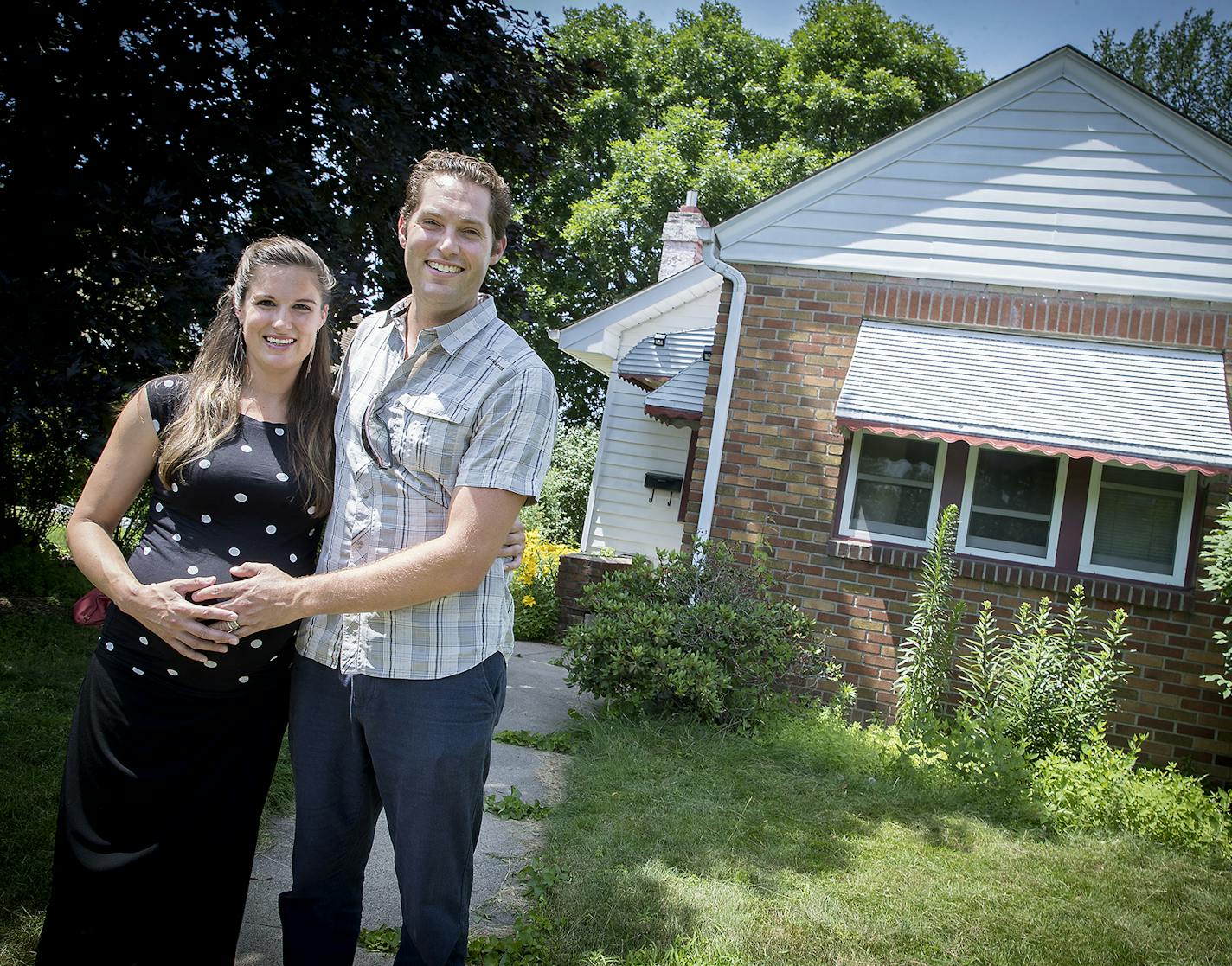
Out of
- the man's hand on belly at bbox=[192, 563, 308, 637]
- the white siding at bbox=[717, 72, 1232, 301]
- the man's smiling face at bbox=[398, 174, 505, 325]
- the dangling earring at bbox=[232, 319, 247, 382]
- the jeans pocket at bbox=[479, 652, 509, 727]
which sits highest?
the white siding at bbox=[717, 72, 1232, 301]

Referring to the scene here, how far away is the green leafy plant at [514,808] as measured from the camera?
426 centimetres

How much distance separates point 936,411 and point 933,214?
162 cm

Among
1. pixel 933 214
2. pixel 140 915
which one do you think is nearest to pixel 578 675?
pixel 140 915

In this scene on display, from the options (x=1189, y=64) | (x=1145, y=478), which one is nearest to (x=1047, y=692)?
(x=1145, y=478)

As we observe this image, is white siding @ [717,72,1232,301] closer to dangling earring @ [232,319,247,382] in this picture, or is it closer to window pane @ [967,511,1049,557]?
window pane @ [967,511,1049,557]

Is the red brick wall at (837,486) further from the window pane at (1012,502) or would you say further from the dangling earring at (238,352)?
the dangling earring at (238,352)

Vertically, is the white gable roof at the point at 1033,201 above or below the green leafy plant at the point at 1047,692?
above

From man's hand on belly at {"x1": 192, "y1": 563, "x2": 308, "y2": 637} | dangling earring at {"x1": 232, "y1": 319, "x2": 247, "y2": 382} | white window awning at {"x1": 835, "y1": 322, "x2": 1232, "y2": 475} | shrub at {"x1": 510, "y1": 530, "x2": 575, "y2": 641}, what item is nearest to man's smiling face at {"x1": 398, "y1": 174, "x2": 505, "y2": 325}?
dangling earring at {"x1": 232, "y1": 319, "x2": 247, "y2": 382}

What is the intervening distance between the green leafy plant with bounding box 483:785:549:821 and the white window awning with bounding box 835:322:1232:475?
3.56m

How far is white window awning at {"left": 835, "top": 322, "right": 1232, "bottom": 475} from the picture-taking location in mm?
6062

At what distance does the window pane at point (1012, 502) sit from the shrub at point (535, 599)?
14.7 feet

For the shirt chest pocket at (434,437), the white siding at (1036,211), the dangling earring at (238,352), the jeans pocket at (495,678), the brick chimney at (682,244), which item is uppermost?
the brick chimney at (682,244)

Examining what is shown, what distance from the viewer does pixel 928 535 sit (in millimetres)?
6770

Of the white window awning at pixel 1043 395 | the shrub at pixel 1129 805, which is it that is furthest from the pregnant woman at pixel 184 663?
the white window awning at pixel 1043 395
